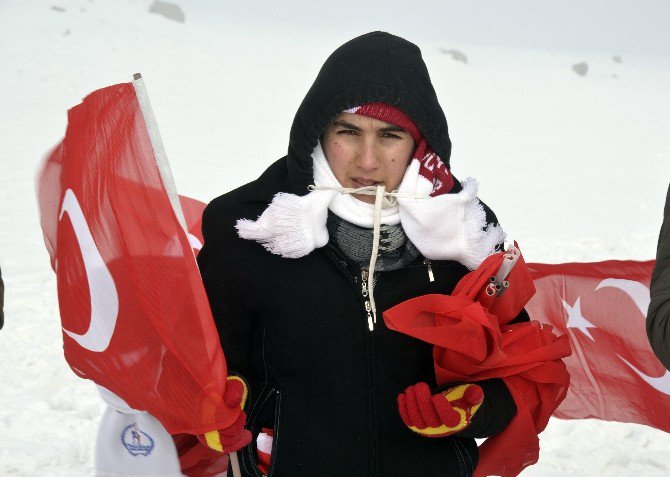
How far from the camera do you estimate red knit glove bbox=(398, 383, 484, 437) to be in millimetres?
2035

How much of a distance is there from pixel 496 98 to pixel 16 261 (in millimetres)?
7847

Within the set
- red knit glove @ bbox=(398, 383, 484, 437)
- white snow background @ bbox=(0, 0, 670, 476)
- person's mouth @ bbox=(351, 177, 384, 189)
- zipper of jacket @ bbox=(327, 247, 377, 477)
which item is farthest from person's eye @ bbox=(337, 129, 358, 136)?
white snow background @ bbox=(0, 0, 670, 476)

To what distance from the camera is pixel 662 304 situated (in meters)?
1.92

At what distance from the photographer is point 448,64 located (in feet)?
42.7

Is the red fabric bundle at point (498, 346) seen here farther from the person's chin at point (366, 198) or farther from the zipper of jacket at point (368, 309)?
the person's chin at point (366, 198)

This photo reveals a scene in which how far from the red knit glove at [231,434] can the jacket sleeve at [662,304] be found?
0.96m

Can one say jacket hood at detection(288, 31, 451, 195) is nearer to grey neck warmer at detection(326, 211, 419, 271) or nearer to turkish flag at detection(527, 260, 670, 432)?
grey neck warmer at detection(326, 211, 419, 271)

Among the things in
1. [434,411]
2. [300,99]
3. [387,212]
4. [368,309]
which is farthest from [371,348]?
[300,99]

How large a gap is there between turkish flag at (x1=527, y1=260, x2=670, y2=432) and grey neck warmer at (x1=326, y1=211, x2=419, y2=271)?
35.5 inches

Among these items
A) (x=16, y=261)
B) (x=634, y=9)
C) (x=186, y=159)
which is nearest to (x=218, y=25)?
(x=186, y=159)

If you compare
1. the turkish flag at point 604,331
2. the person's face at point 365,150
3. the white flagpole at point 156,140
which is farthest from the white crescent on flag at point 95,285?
the turkish flag at point 604,331

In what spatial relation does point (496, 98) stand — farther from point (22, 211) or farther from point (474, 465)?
point (474, 465)

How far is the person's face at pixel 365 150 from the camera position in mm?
2158

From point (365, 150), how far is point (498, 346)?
568mm
